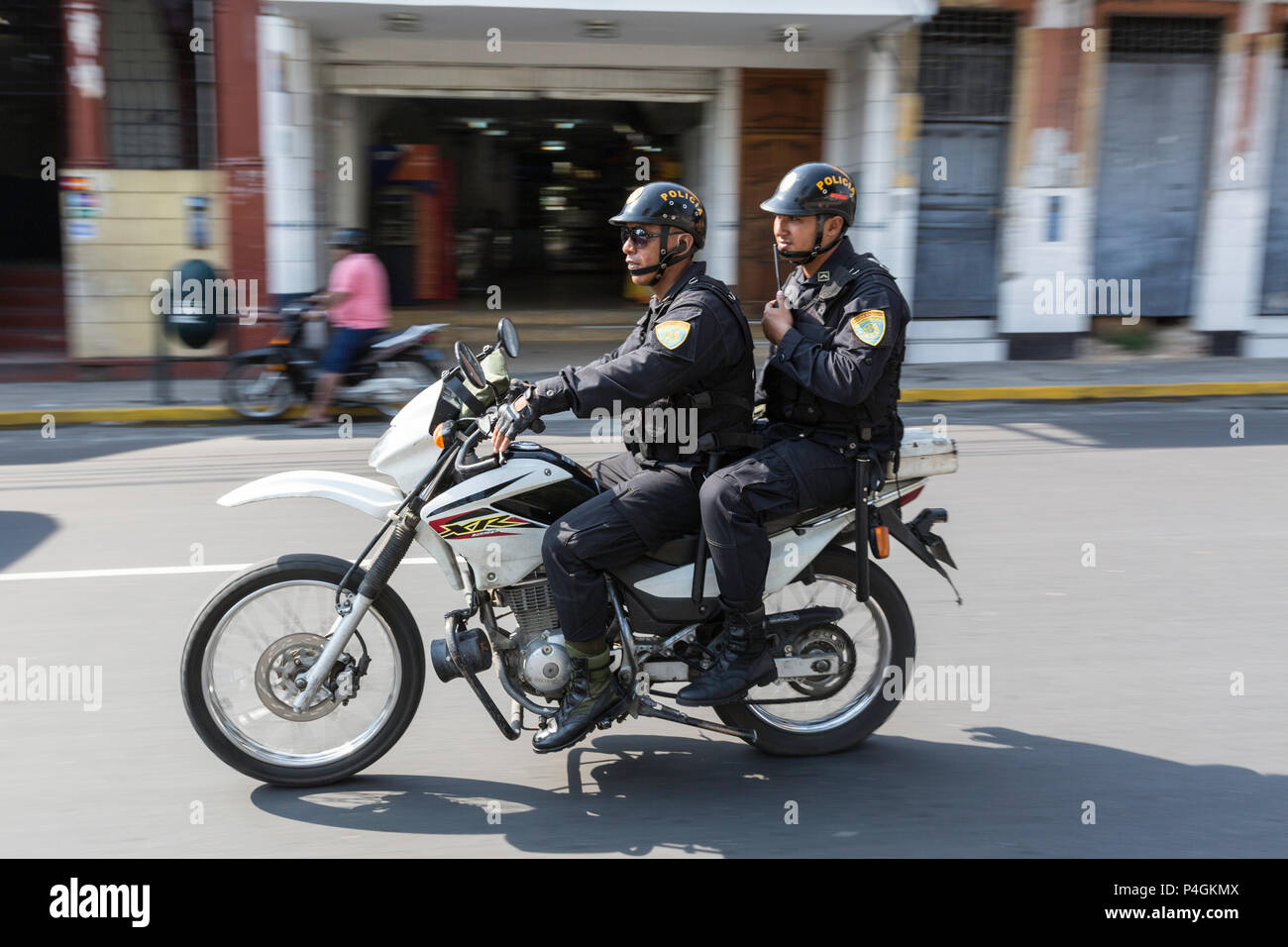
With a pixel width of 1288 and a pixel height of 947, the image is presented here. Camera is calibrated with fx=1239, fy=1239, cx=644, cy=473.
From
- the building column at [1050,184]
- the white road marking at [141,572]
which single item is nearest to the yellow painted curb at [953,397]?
the building column at [1050,184]

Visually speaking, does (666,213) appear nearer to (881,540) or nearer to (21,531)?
(881,540)

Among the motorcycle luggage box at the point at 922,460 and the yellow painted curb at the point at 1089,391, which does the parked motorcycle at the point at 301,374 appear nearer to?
the yellow painted curb at the point at 1089,391

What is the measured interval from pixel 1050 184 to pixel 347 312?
8234 mm

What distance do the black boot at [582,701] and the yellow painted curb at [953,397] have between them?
23.9 feet

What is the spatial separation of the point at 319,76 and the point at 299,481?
11.8m

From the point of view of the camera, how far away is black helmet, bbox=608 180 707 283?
368 cm

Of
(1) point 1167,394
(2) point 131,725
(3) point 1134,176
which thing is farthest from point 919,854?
(3) point 1134,176

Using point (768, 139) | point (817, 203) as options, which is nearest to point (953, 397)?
point (768, 139)

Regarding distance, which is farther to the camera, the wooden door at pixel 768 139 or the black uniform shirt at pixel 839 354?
the wooden door at pixel 768 139

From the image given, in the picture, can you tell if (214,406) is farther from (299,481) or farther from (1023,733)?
(1023,733)

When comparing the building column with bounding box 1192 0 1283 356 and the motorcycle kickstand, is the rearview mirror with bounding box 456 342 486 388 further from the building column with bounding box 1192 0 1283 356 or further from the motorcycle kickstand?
the building column with bounding box 1192 0 1283 356

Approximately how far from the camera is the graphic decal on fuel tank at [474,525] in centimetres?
368

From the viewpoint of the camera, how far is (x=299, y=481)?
376cm

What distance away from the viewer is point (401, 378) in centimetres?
1055
